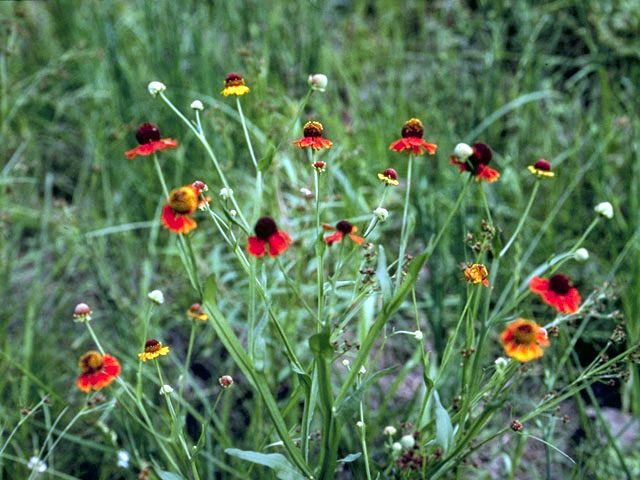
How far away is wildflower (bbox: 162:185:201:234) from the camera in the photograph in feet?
2.57

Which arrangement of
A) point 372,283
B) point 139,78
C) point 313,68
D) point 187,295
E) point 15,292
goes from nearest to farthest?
point 372,283
point 187,295
point 15,292
point 313,68
point 139,78

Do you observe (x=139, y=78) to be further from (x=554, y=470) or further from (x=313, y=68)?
(x=554, y=470)

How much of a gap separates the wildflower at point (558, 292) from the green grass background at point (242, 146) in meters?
0.68

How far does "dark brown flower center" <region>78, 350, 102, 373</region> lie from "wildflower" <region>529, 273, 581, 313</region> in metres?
0.58

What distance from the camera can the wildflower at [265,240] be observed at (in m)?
0.81

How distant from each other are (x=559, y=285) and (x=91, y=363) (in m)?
0.63

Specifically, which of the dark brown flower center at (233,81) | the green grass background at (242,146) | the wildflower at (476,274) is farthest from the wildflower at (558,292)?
the green grass background at (242,146)

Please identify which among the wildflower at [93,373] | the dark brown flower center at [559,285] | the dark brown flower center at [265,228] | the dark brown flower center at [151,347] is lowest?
the dark brown flower center at [151,347]

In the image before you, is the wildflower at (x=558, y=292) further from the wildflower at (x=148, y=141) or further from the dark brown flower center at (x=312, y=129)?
the wildflower at (x=148, y=141)

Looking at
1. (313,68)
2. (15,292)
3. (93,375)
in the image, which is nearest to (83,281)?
(15,292)

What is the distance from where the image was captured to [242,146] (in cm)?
233

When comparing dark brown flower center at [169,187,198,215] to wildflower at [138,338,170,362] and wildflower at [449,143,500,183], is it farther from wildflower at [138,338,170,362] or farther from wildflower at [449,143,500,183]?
wildflower at [449,143,500,183]

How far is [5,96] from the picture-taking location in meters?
2.12

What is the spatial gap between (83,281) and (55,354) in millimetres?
426
